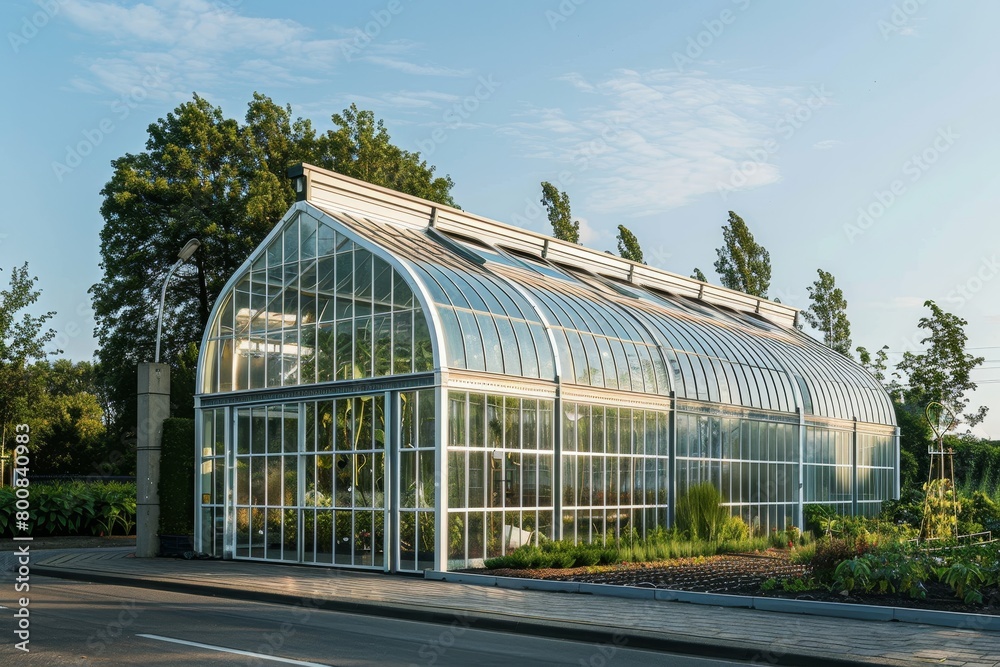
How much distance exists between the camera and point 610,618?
548 inches

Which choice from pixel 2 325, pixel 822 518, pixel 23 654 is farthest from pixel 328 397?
pixel 2 325

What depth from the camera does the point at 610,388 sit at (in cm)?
2414

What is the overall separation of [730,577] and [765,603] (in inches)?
122

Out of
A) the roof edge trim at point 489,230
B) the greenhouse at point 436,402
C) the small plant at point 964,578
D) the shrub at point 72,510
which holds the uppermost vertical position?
the roof edge trim at point 489,230

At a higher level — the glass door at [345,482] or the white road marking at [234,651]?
the glass door at [345,482]

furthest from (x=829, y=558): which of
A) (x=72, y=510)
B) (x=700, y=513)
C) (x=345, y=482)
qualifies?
(x=72, y=510)

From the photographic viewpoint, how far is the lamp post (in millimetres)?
25594

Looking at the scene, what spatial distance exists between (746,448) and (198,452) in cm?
1479

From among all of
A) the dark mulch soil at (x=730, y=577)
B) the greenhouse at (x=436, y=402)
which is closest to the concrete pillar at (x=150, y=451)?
the greenhouse at (x=436, y=402)

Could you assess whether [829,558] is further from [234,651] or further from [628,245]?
[628,245]

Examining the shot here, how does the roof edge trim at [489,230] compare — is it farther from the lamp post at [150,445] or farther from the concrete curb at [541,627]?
the concrete curb at [541,627]

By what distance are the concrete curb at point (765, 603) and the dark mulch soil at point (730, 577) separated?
1.81 feet

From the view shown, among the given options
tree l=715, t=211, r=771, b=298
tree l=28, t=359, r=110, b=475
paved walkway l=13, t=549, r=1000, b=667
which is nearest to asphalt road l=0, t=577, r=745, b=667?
paved walkway l=13, t=549, r=1000, b=667

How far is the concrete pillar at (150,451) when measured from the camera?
25594 mm
